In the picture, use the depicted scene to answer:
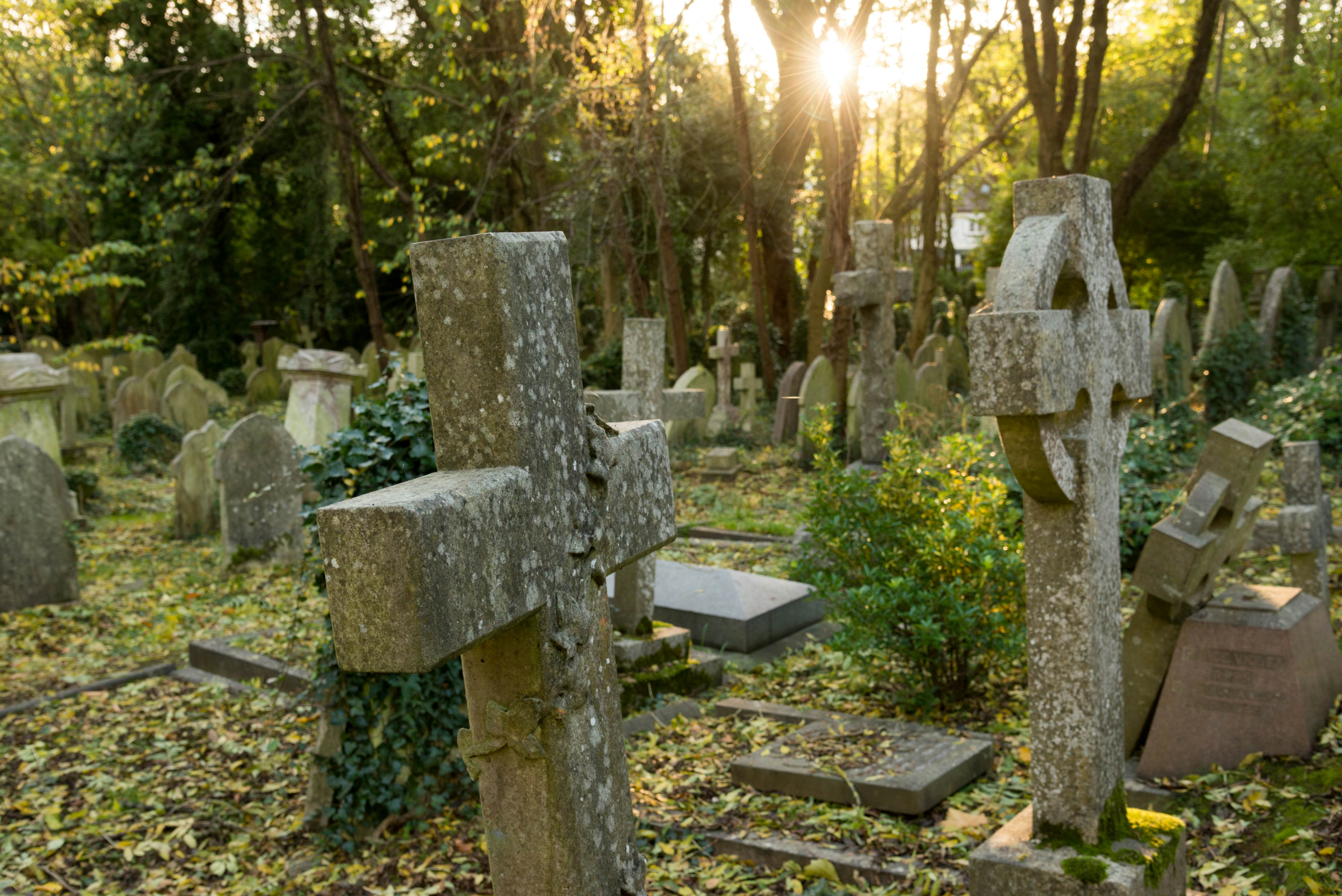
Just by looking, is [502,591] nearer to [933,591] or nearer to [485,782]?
[485,782]

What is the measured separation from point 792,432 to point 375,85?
37.8ft

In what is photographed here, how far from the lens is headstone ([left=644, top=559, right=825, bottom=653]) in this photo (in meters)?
6.53

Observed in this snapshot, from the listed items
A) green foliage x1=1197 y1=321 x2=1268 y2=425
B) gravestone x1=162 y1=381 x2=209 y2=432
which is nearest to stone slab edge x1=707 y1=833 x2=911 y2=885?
green foliage x1=1197 y1=321 x2=1268 y2=425

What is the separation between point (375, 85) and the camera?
20.2m

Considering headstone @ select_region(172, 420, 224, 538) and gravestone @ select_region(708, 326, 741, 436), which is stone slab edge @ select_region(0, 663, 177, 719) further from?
gravestone @ select_region(708, 326, 741, 436)

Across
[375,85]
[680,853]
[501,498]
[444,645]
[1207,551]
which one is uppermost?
[375,85]

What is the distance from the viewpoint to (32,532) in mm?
7879

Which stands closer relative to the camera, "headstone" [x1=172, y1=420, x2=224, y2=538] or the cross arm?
the cross arm

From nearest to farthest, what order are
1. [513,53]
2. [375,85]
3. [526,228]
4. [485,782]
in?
[485,782] < [513,53] < [526,228] < [375,85]

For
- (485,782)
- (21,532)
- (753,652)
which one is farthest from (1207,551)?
(21,532)

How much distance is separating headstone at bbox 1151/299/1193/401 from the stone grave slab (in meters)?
8.59

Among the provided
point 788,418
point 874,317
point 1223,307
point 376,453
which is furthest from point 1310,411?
point 376,453

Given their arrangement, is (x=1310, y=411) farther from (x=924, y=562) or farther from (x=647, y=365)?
(x=647, y=365)

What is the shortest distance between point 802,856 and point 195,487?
27.4ft
